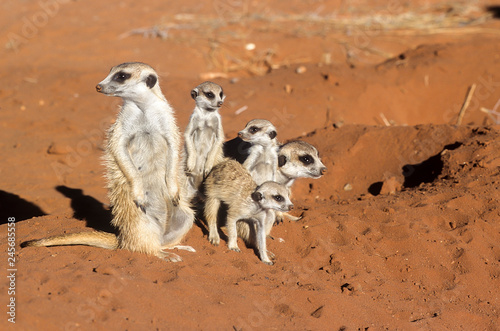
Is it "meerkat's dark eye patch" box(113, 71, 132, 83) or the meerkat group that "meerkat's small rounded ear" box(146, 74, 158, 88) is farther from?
"meerkat's dark eye patch" box(113, 71, 132, 83)

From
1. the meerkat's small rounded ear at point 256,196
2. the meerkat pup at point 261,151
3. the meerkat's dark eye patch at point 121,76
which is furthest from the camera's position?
the meerkat pup at point 261,151

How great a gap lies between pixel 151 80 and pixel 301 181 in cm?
294

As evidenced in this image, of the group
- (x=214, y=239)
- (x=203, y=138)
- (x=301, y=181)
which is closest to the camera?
(x=214, y=239)

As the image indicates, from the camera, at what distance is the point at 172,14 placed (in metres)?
13.2

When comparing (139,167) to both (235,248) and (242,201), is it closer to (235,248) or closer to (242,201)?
(242,201)

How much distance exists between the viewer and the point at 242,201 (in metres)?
4.42

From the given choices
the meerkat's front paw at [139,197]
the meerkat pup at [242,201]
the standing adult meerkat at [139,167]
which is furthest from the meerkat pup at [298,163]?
the meerkat's front paw at [139,197]

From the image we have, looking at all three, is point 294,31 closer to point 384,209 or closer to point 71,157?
point 71,157

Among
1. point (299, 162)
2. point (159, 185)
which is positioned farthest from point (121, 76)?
point (299, 162)

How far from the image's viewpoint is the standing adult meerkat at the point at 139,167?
4059 millimetres

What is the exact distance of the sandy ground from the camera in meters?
3.45

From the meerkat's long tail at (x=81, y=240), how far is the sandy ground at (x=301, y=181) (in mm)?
57

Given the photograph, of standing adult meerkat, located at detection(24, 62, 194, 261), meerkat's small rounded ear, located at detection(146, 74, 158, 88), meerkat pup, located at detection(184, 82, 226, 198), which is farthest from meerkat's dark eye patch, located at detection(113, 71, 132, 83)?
meerkat pup, located at detection(184, 82, 226, 198)

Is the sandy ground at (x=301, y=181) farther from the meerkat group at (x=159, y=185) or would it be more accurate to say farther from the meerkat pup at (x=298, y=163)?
the meerkat pup at (x=298, y=163)
